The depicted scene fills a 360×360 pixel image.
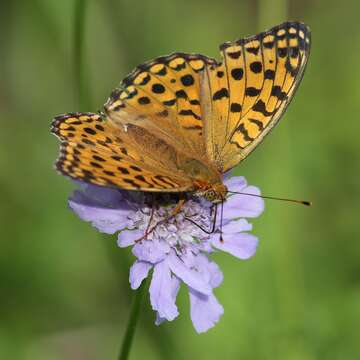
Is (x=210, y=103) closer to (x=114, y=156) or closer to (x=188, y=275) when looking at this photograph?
(x=114, y=156)

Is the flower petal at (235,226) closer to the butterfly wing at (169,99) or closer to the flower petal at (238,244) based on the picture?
the flower petal at (238,244)

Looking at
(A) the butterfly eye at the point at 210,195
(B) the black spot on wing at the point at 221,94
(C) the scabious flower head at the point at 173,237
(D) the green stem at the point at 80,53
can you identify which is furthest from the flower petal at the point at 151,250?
(D) the green stem at the point at 80,53

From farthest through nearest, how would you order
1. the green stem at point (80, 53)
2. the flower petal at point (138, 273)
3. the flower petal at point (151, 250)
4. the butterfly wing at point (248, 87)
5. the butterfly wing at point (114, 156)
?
the green stem at point (80, 53) < the butterfly wing at point (248, 87) < the flower petal at point (151, 250) < the flower petal at point (138, 273) < the butterfly wing at point (114, 156)

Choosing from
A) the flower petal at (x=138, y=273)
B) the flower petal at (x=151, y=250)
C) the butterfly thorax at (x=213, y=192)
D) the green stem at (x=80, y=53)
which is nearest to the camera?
the flower petal at (x=138, y=273)

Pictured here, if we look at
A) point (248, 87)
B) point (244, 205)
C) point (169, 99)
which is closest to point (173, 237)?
point (244, 205)

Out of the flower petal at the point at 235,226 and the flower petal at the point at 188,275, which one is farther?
the flower petal at the point at 235,226
